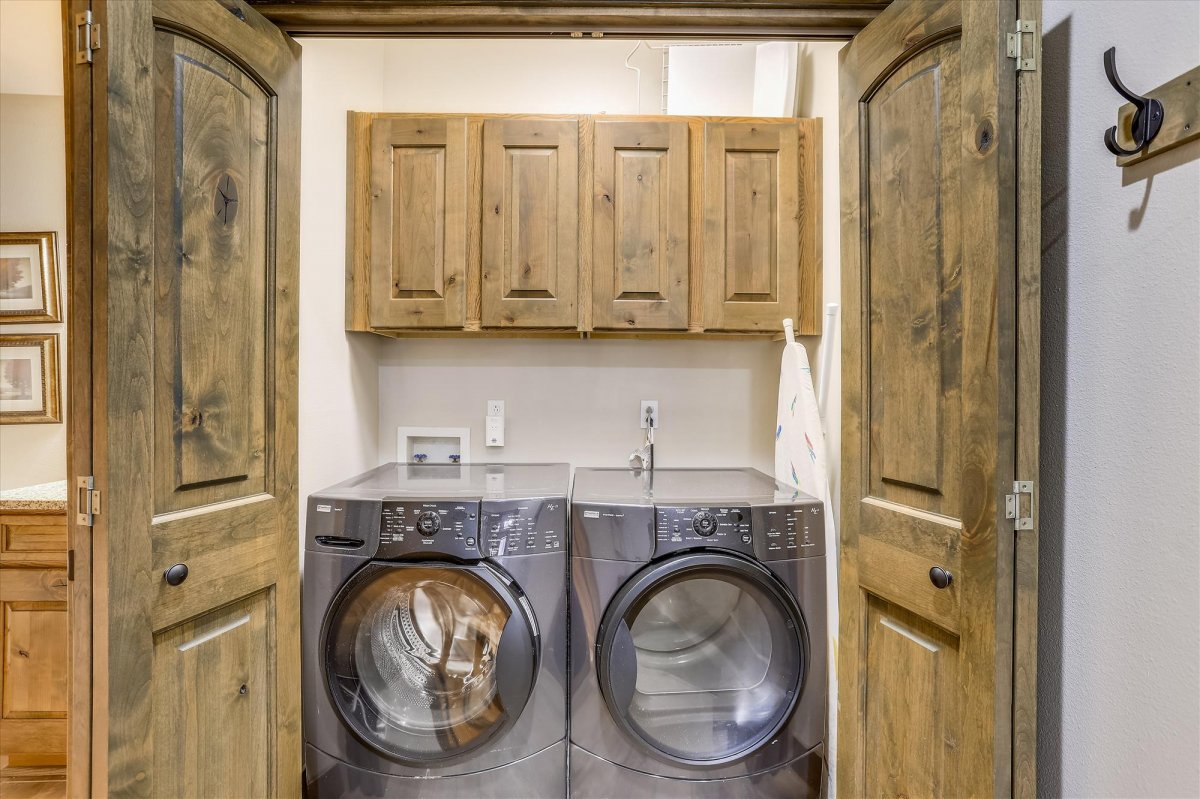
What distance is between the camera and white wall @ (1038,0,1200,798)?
77 centimetres

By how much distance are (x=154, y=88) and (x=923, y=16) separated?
144cm

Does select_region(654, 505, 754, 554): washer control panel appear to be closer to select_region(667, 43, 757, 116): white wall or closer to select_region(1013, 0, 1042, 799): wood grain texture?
select_region(1013, 0, 1042, 799): wood grain texture

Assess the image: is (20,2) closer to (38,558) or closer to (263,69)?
(263,69)

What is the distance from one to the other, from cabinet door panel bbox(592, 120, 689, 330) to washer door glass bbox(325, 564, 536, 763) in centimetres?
101

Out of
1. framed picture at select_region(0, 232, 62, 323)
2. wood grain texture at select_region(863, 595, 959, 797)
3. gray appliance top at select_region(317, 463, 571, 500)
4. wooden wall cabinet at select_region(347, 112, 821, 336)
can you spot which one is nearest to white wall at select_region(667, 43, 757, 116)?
wooden wall cabinet at select_region(347, 112, 821, 336)

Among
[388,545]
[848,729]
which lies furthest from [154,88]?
[848,729]

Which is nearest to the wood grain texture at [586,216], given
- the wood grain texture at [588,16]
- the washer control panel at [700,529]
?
the wood grain texture at [588,16]

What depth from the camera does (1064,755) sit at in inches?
37.0

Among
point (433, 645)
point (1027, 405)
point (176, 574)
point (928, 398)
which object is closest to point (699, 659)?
point (433, 645)

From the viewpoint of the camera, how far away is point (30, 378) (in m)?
2.04

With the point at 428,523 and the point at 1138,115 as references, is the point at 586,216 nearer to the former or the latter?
the point at 428,523

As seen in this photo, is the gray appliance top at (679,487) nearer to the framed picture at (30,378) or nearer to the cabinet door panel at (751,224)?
the cabinet door panel at (751,224)

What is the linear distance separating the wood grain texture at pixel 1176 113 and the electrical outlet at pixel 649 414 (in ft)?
5.18

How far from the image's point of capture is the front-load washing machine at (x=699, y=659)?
4.85ft
